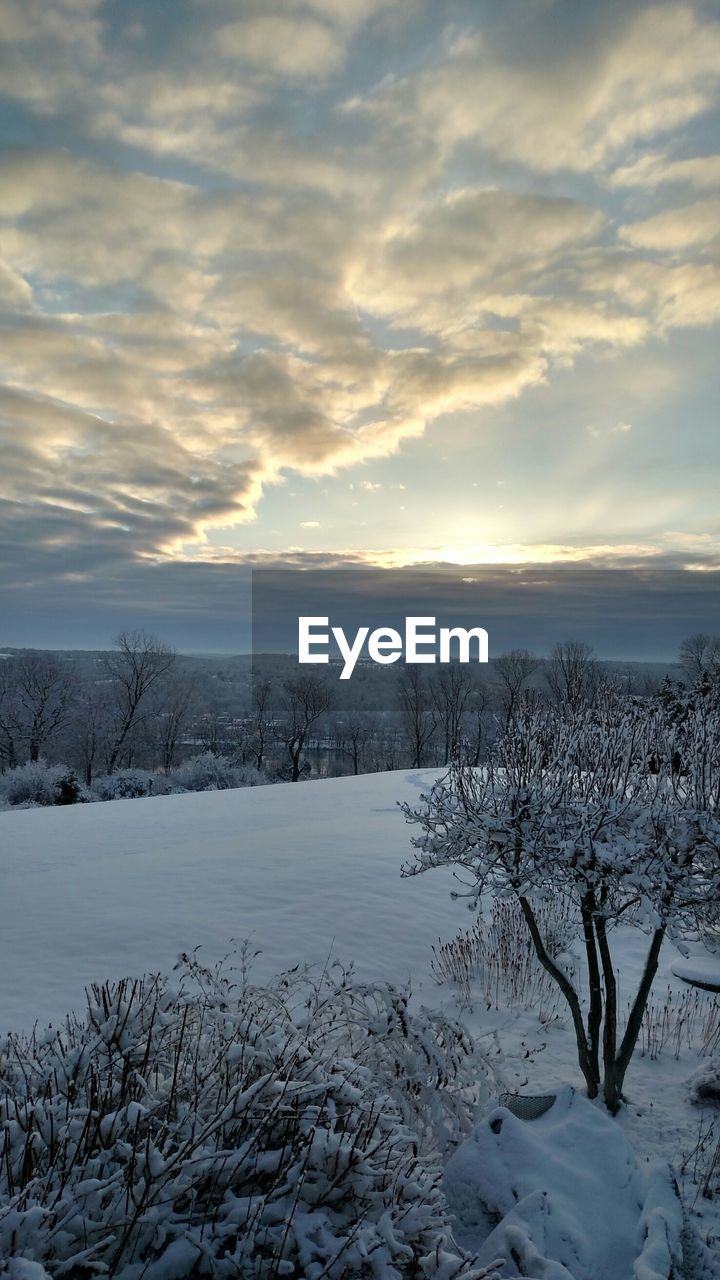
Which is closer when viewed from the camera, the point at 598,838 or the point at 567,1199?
the point at 567,1199

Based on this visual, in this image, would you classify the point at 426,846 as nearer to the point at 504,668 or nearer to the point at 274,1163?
the point at 274,1163

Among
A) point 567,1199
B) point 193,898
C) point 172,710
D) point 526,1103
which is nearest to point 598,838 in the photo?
point 526,1103

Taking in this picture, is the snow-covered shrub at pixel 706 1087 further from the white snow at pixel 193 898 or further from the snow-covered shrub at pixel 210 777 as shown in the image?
the snow-covered shrub at pixel 210 777

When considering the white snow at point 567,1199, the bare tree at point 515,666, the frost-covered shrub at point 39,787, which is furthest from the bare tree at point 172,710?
the white snow at point 567,1199

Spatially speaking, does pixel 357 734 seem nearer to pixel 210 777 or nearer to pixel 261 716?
pixel 261 716

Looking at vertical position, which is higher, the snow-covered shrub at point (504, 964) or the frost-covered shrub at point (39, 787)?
the snow-covered shrub at point (504, 964)
